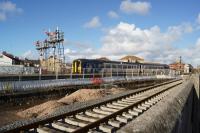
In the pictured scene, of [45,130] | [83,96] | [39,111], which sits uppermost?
[45,130]

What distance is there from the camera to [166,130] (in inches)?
160

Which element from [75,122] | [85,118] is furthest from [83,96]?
[75,122]

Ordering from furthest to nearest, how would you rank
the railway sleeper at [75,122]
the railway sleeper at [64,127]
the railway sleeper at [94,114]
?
the railway sleeper at [94,114] < the railway sleeper at [75,122] < the railway sleeper at [64,127]

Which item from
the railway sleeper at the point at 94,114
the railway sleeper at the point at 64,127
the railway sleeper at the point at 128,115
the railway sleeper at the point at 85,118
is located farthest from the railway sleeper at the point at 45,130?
the railway sleeper at the point at 128,115

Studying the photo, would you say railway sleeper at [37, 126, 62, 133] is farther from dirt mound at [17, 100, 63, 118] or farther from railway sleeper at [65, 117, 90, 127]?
dirt mound at [17, 100, 63, 118]

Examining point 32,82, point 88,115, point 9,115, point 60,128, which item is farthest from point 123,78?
point 60,128

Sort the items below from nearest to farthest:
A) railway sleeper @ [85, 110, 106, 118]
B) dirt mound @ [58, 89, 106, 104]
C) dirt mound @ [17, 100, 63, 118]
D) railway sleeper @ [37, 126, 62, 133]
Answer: railway sleeper @ [37, 126, 62, 133] → railway sleeper @ [85, 110, 106, 118] → dirt mound @ [17, 100, 63, 118] → dirt mound @ [58, 89, 106, 104]

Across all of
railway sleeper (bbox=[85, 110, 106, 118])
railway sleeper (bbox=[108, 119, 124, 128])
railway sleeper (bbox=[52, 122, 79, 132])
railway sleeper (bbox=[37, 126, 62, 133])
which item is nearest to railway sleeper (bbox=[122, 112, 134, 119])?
railway sleeper (bbox=[85, 110, 106, 118])

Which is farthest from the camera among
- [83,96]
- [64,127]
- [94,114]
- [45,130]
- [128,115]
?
[83,96]

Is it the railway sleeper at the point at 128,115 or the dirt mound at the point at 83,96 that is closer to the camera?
the railway sleeper at the point at 128,115

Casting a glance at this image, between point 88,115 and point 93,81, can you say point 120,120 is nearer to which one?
point 88,115

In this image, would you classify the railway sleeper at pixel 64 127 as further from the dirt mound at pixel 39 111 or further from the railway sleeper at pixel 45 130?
the dirt mound at pixel 39 111

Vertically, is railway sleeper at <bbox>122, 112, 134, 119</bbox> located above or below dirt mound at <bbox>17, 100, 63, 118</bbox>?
above

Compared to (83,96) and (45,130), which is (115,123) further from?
(83,96)
